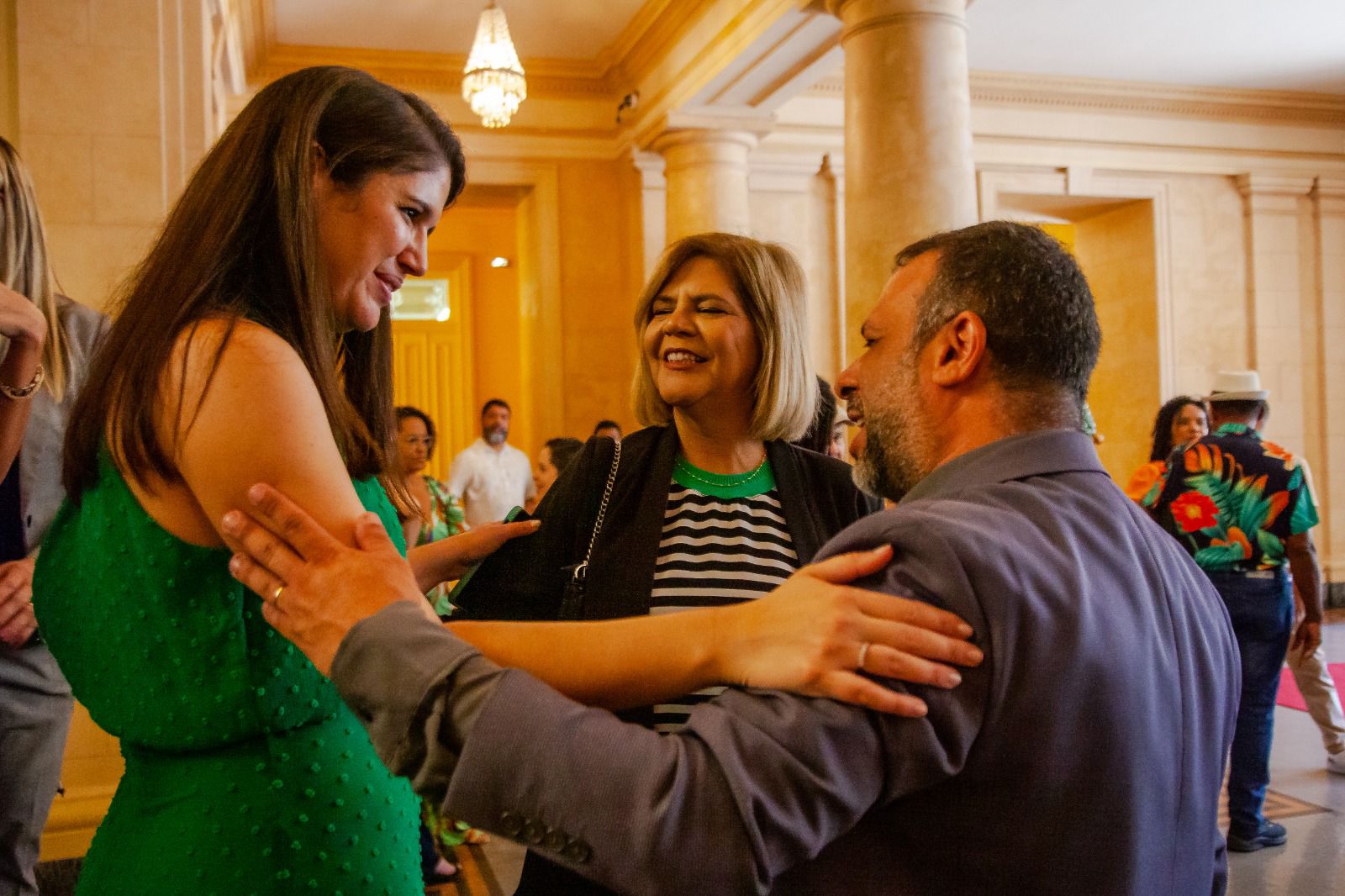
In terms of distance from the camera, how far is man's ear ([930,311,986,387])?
128 cm

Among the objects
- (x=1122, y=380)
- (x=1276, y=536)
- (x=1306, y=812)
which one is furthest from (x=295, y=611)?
(x=1122, y=380)

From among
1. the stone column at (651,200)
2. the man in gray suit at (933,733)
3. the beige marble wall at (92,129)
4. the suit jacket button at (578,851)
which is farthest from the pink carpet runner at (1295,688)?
the suit jacket button at (578,851)

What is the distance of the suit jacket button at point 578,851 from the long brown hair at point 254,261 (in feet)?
1.96

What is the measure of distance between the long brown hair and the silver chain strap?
71 centimetres

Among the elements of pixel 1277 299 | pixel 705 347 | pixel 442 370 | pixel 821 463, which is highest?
pixel 1277 299

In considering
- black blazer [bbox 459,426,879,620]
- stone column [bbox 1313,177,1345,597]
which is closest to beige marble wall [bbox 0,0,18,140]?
black blazer [bbox 459,426,879,620]

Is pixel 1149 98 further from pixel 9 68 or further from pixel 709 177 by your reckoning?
pixel 9 68

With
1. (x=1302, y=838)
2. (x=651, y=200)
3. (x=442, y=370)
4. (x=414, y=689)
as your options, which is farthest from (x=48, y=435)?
(x=442, y=370)

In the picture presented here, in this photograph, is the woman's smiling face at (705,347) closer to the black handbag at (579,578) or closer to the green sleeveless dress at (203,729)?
the black handbag at (579,578)

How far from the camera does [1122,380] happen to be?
1282cm

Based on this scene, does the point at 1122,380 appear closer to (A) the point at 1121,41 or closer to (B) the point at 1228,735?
(A) the point at 1121,41

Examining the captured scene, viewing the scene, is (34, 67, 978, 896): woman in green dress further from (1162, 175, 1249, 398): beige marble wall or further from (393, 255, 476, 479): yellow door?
(393, 255, 476, 479): yellow door

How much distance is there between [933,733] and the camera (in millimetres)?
1007

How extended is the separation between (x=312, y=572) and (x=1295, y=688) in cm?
853
